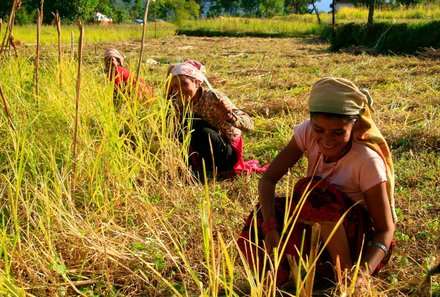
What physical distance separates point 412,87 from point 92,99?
357 centimetres

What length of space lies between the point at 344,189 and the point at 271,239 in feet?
0.98

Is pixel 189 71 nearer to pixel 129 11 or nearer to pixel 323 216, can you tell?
pixel 323 216

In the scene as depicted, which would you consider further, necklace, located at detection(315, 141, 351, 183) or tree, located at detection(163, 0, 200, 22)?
tree, located at detection(163, 0, 200, 22)

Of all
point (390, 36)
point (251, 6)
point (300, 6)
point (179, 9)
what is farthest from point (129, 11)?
point (390, 36)

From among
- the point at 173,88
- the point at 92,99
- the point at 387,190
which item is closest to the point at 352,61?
the point at 173,88

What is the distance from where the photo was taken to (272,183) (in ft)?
5.88

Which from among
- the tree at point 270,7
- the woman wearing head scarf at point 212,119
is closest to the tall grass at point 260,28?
the woman wearing head scarf at point 212,119

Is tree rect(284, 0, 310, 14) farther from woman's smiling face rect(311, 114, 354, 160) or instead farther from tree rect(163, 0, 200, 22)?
woman's smiling face rect(311, 114, 354, 160)

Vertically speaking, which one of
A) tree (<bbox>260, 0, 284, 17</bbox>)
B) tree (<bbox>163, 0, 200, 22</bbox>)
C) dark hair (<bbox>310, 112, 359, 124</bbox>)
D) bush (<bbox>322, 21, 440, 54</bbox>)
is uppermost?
tree (<bbox>260, 0, 284, 17</bbox>)

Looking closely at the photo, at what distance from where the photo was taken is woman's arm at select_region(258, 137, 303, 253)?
168 cm

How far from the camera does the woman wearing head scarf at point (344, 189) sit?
1.55 m

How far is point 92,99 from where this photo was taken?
2.61m

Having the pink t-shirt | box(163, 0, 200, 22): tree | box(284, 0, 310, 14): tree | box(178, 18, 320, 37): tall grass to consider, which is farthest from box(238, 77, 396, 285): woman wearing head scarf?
box(284, 0, 310, 14): tree

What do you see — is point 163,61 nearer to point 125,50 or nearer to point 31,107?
point 125,50
